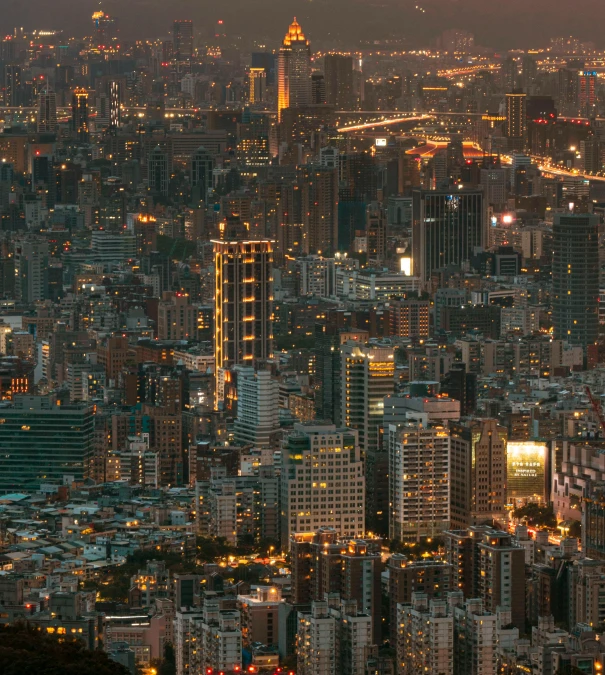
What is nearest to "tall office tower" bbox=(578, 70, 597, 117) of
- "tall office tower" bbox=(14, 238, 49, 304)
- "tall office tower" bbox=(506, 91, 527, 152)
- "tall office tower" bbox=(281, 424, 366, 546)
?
"tall office tower" bbox=(506, 91, 527, 152)

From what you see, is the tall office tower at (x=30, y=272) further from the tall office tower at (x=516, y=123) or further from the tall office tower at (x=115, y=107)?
the tall office tower at (x=115, y=107)

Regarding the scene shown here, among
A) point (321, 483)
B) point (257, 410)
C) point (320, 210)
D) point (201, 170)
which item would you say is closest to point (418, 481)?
point (321, 483)

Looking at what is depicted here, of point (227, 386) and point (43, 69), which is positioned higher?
point (43, 69)

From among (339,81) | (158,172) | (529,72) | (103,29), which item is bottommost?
(158,172)

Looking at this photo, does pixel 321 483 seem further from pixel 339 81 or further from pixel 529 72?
pixel 339 81

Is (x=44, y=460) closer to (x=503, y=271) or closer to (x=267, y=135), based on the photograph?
(x=503, y=271)

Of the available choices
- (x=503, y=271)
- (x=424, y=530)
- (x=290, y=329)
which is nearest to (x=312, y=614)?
(x=424, y=530)
